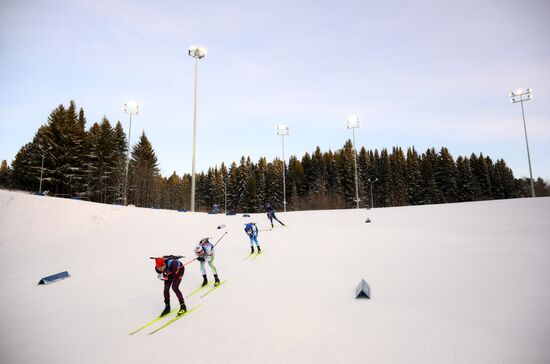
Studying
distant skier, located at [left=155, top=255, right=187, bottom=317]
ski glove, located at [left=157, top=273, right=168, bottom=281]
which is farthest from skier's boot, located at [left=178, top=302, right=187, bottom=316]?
ski glove, located at [left=157, top=273, right=168, bottom=281]

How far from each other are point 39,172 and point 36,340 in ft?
149

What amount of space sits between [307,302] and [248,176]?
236 feet

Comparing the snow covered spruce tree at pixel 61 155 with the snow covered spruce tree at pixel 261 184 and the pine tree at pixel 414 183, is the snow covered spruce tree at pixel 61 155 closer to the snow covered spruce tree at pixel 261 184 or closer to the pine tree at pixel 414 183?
the snow covered spruce tree at pixel 261 184

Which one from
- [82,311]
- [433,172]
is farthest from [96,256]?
[433,172]

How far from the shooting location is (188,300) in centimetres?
830

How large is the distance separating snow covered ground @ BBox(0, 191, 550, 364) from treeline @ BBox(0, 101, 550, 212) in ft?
101

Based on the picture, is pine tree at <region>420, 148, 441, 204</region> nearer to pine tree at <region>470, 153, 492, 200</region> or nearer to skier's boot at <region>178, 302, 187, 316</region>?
pine tree at <region>470, 153, 492, 200</region>

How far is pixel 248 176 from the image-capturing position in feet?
257

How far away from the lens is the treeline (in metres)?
41.6

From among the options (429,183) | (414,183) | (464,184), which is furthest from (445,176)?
(414,183)

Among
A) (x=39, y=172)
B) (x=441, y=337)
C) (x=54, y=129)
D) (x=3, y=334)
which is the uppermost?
(x=54, y=129)

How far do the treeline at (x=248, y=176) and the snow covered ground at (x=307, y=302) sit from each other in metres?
30.8

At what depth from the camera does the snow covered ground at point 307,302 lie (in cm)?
506

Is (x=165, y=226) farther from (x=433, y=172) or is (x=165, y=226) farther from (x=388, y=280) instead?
(x=433, y=172)
